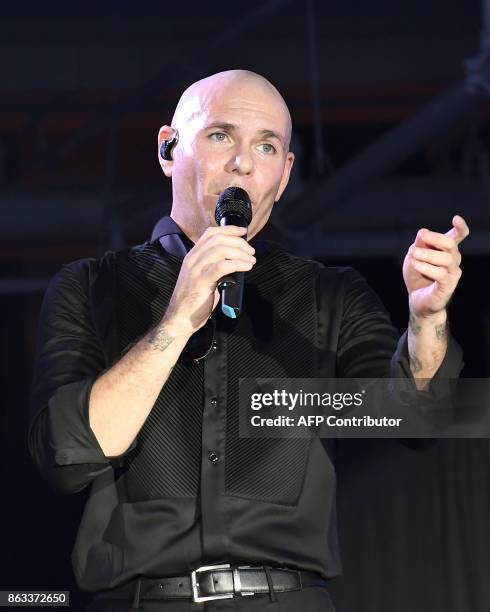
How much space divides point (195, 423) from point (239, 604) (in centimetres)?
30

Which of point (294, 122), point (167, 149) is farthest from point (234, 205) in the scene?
point (294, 122)

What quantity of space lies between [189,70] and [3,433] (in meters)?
1.37

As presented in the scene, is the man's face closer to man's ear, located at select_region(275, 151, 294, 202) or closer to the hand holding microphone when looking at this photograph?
man's ear, located at select_region(275, 151, 294, 202)

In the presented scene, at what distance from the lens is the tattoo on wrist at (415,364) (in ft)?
5.22

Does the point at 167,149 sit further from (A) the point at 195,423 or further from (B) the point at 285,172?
(A) the point at 195,423

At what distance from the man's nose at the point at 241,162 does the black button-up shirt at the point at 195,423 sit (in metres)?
0.18

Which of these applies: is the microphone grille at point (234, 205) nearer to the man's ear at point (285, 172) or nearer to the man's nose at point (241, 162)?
the man's nose at point (241, 162)

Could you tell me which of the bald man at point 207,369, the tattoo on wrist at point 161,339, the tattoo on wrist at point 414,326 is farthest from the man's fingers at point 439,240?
the tattoo on wrist at point 161,339

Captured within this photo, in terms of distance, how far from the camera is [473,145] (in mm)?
3992

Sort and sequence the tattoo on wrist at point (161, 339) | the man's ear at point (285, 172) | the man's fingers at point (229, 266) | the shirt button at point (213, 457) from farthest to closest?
the man's ear at point (285, 172)
the shirt button at point (213, 457)
the tattoo on wrist at point (161, 339)
the man's fingers at point (229, 266)

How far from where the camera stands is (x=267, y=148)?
5.94 ft

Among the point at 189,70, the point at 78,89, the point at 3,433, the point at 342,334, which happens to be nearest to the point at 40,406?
the point at 342,334

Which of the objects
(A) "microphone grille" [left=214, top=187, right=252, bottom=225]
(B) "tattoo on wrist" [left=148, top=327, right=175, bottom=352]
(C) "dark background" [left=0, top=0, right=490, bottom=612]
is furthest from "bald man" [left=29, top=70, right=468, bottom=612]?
(C) "dark background" [left=0, top=0, right=490, bottom=612]

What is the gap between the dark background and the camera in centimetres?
362
